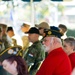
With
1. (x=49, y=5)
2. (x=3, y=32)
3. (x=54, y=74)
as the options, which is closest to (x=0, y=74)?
(x=3, y=32)

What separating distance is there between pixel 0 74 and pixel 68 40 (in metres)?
1.27

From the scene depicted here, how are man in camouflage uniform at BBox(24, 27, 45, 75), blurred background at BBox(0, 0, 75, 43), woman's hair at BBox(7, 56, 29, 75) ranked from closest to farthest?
woman's hair at BBox(7, 56, 29, 75)
man in camouflage uniform at BBox(24, 27, 45, 75)
blurred background at BBox(0, 0, 75, 43)

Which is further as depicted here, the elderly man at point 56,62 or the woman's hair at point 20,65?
the elderly man at point 56,62

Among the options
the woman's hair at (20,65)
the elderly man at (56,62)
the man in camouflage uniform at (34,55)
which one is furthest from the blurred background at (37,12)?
the woman's hair at (20,65)

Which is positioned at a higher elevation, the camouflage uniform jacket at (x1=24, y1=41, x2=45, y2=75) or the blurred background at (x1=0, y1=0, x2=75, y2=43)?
the blurred background at (x1=0, y1=0, x2=75, y2=43)

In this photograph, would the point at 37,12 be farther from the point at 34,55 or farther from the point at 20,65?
the point at 20,65

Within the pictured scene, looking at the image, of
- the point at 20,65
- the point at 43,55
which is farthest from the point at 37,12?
the point at 20,65

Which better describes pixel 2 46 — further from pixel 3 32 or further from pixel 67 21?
pixel 67 21

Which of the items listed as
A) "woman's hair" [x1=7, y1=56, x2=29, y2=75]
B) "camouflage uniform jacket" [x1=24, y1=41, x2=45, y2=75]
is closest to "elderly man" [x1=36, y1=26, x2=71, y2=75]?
"woman's hair" [x1=7, y1=56, x2=29, y2=75]

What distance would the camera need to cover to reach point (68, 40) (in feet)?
11.6

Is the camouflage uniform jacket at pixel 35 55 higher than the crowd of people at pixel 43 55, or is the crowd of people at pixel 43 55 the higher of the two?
the crowd of people at pixel 43 55

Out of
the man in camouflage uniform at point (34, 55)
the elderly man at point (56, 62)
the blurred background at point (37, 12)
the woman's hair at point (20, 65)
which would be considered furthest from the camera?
the blurred background at point (37, 12)

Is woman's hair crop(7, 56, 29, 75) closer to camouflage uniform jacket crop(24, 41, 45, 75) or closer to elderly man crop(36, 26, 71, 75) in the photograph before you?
elderly man crop(36, 26, 71, 75)

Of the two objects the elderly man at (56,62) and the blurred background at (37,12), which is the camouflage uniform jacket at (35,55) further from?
the blurred background at (37,12)
